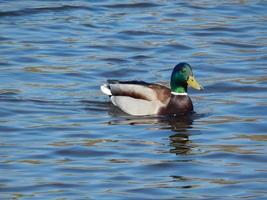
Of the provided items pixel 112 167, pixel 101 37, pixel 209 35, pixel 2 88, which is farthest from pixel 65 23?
pixel 112 167

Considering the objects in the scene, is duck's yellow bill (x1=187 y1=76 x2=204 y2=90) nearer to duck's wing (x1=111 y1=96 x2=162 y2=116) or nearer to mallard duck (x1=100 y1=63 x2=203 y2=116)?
mallard duck (x1=100 y1=63 x2=203 y2=116)

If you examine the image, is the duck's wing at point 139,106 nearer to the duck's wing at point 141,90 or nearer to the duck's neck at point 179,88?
the duck's wing at point 141,90

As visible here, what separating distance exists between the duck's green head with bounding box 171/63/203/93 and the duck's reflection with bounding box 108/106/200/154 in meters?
0.54

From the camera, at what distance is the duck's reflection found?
49.4 feet

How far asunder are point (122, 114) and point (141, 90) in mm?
458

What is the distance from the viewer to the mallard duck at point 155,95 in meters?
17.2

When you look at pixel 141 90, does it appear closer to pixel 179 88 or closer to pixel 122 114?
pixel 122 114

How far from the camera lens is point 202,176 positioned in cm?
1295

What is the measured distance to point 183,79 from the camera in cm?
1736

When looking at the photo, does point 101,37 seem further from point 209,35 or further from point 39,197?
point 39,197

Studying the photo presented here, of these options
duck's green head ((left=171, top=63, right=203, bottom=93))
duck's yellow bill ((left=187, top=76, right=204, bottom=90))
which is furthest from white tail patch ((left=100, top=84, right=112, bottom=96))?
duck's yellow bill ((left=187, top=76, right=204, bottom=90))

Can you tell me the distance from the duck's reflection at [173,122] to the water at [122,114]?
3 cm

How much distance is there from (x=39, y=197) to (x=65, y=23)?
11908 mm

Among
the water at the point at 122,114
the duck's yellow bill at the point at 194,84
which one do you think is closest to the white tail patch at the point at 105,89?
the water at the point at 122,114
